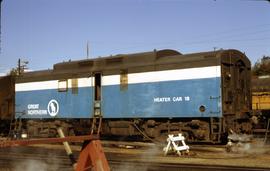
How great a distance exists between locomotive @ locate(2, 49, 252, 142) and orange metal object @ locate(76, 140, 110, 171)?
12082 millimetres

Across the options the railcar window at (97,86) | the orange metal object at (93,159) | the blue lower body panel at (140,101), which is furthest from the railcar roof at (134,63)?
the orange metal object at (93,159)

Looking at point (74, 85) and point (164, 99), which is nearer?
point (164, 99)

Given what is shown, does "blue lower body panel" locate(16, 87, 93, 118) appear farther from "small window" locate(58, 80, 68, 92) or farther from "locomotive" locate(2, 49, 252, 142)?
"small window" locate(58, 80, 68, 92)

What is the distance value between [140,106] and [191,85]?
2.87 meters

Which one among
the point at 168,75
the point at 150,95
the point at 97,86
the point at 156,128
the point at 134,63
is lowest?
the point at 156,128

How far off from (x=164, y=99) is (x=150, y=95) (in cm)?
77

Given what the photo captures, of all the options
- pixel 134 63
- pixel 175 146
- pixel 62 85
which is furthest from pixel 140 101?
pixel 62 85

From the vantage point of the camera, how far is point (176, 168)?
39.0 ft

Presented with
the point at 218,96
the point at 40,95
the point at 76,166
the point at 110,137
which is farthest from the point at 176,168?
the point at 40,95

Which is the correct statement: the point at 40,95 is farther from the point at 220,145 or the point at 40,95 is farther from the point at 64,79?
the point at 220,145

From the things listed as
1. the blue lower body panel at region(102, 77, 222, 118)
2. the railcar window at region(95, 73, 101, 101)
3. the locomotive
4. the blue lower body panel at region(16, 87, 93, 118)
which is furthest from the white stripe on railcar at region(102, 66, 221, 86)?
the blue lower body panel at region(16, 87, 93, 118)

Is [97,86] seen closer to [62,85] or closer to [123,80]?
[123,80]

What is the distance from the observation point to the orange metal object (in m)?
6.55

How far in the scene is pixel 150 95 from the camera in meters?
20.1
